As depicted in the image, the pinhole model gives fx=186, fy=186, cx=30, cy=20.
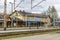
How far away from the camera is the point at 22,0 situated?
101ft

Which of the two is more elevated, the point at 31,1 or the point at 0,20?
the point at 31,1

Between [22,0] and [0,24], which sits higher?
[22,0]

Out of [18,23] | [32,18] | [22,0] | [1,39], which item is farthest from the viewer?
[32,18]

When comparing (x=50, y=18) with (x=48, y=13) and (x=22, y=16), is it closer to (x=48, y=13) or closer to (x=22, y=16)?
(x=48, y=13)

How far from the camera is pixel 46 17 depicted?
10162 centimetres

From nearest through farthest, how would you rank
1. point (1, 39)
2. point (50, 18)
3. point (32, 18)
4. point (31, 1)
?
point (1, 39) → point (31, 1) → point (32, 18) → point (50, 18)

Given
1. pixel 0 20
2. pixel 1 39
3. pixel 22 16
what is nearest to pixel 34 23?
pixel 22 16

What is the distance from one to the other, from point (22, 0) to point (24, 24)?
142 ft

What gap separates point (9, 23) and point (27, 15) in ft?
86.0

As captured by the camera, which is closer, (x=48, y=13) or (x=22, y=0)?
(x=22, y=0)

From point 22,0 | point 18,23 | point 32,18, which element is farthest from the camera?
point 32,18

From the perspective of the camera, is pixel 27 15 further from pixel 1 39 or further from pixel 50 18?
pixel 1 39

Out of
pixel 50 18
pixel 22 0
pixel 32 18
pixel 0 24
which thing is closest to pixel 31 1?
pixel 22 0

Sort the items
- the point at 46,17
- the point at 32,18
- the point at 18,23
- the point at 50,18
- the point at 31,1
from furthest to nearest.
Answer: the point at 50,18, the point at 46,17, the point at 32,18, the point at 18,23, the point at 31,1
